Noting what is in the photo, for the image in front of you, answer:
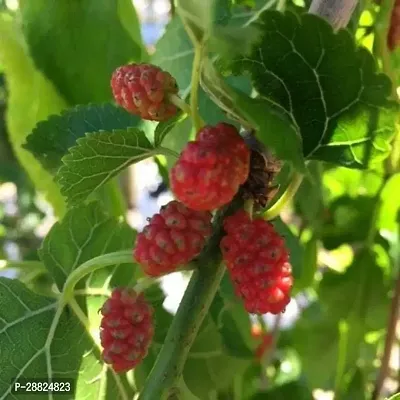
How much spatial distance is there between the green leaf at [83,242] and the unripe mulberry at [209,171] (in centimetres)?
18

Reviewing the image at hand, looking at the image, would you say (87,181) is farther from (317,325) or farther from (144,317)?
(317,325)

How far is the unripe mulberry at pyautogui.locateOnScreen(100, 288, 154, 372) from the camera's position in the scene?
0.36m

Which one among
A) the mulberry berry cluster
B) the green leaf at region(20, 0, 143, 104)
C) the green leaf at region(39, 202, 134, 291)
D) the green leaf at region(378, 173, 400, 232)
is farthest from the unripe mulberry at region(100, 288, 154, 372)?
the green leaf at region(378, 173, 400, 232)

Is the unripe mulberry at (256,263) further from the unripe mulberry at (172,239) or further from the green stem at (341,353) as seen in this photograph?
the green stem at (341,353)

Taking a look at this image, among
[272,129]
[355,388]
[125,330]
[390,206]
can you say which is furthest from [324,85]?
[355,388]

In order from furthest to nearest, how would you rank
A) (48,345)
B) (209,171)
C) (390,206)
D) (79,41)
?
(390,206)
(79,41)
(48,345)
(209,171)

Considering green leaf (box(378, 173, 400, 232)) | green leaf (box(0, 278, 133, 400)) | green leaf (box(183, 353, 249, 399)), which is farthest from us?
green leaf (box(378, 173, 400, 232))

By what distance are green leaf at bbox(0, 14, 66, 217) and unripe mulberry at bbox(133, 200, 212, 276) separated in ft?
0.83

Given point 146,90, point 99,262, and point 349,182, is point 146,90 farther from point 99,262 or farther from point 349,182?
point 349,182

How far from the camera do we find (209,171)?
296 mm

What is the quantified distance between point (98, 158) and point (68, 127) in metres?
0.15

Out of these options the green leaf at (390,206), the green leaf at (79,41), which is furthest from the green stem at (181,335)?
the green leaf at (390,206)

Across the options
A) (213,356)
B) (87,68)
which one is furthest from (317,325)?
(87,68)

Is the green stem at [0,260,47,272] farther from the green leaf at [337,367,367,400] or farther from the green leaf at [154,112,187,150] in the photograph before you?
the green leaf at [337,367,367,400]
